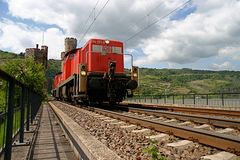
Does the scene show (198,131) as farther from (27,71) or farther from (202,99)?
(27,71)

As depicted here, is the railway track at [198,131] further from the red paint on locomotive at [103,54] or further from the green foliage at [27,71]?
the green foliage at [27,71]

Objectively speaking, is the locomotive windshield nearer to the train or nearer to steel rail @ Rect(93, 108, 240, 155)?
the train

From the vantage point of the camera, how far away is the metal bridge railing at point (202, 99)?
15303 mm

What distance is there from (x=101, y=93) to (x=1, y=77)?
A: 12305mm

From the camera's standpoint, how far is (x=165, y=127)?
6520 mm

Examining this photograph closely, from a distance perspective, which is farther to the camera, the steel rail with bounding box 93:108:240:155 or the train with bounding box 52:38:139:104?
the train with bounding box 52:38:139:104

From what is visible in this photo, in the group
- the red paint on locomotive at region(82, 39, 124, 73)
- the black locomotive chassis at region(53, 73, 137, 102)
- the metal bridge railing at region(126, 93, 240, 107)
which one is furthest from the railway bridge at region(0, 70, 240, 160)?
the metal bridge railing at region(126, 93, 240, 107)

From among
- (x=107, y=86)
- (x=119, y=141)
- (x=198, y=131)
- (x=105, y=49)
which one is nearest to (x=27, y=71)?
(x=105, y=49)

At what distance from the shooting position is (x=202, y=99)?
57.8 ft

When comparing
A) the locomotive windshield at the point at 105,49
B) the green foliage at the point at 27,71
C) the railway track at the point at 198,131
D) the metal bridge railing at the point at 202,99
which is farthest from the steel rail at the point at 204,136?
the green foliage at the point at 27,71

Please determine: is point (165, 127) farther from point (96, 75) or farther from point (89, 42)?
point (89, 42)

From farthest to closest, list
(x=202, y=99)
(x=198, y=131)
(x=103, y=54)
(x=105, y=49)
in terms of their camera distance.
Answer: (x=202, y=99)
(x=105, y=49)
(x=103, y=54)
(x=198, y=131)

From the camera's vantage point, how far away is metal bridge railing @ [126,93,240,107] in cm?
1530

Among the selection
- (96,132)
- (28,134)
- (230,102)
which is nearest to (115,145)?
(96,132)
